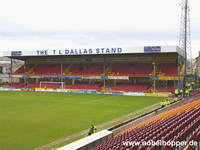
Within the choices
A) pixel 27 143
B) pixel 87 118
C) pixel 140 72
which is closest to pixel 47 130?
pixel 27 143

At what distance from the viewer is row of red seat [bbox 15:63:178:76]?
2048 inches

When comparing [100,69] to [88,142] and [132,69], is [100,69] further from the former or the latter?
[88,142]

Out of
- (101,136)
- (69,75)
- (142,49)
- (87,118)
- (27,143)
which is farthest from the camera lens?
(69,75)

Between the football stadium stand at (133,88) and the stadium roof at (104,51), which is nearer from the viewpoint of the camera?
the stadium roof at (104,51)

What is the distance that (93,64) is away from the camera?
202 ft

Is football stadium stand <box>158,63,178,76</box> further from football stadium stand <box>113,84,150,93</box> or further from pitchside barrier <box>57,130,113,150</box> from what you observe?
pitchside barrier <box>57,130,113,150</box>

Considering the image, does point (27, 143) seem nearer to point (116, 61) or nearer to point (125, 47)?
point (125, 47)

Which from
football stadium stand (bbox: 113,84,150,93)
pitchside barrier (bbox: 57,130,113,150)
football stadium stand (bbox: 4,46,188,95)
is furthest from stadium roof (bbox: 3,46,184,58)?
pitchside barrier (bbox: 57,130,113,150)

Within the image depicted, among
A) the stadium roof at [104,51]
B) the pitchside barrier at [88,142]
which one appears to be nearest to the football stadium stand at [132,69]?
the stadium roof at [104,51]

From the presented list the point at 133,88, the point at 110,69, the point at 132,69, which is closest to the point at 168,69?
the point at 132,69

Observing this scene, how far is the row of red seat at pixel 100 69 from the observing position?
171 ft

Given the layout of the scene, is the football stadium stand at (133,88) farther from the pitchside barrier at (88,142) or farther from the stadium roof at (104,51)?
the pitchside barrier at (88,142)

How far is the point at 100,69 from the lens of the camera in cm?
5825

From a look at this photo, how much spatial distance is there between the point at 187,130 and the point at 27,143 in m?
9.81
